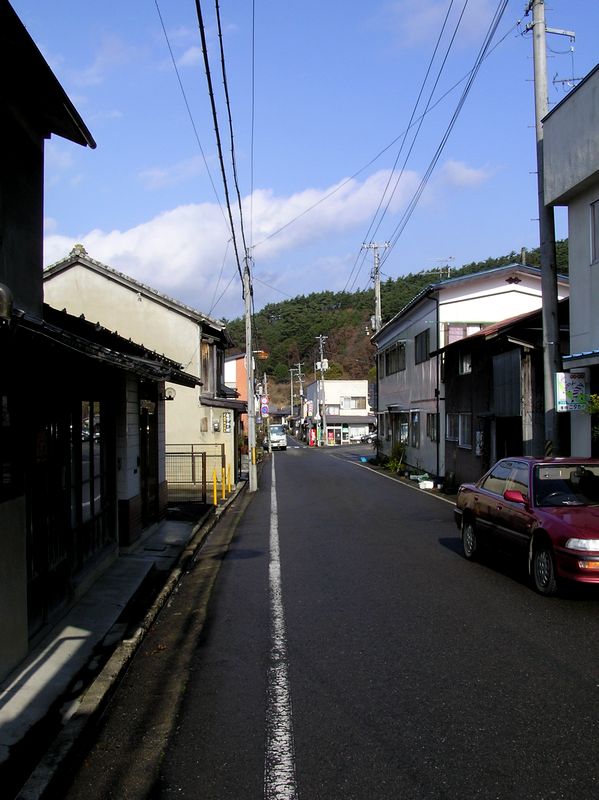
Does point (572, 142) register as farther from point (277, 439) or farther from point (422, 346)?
point (277, 439)

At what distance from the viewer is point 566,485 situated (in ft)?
29.5

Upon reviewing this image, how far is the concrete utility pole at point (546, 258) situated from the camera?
12.6 metres

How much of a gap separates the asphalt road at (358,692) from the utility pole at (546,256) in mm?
3527

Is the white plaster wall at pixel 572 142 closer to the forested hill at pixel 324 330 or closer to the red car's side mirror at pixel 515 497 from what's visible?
the red car's side mirror at pixel 515 497

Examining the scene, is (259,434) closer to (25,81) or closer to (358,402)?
(358,402)

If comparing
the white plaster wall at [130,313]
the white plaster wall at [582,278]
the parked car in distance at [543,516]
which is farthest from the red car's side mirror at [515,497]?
the white plaster wall at [130,313]

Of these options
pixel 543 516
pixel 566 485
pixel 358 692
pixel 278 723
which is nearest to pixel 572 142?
pixel 566 485

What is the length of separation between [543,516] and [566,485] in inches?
33.3

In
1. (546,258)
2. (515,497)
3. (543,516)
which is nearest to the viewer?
→ (543,516)

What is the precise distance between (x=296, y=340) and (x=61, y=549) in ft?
380

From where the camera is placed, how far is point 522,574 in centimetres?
962

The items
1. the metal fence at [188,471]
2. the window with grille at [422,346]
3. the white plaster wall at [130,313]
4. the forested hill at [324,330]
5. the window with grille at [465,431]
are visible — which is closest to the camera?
the metal fence at [188,471]

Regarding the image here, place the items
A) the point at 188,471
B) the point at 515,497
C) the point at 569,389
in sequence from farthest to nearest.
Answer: the point at 188,471 < the point at 569,389 < the point at 515,497

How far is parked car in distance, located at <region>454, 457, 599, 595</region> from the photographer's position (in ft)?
25.1
